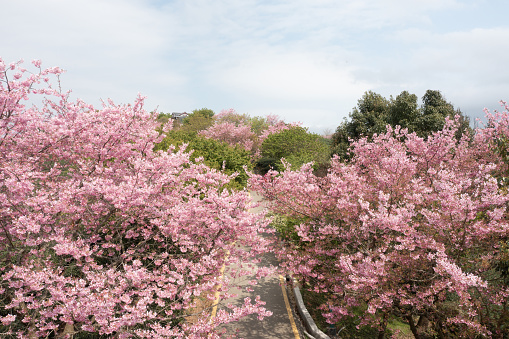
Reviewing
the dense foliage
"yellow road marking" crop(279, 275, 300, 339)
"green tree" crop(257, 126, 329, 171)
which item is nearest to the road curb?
"yellow road marking" crop(279, 275, 300, 339)

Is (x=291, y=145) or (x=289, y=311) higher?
(x=291, y=145)

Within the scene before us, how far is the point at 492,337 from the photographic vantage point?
216 inches

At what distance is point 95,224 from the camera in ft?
20.0

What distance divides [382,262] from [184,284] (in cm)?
435

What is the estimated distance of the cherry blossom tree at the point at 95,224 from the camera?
4.95 m

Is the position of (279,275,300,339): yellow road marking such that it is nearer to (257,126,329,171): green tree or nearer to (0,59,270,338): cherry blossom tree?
(0,59,270,338): cherry blossom tree

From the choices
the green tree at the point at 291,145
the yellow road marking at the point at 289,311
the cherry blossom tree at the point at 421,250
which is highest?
the green tree at the point at 291,145

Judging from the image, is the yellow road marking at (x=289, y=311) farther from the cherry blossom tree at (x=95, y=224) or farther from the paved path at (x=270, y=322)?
the cherry blossom tree at (x=95, y=224)

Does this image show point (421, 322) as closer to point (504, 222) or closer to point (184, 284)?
point (504, 222)

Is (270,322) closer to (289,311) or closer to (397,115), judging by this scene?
(289,311)

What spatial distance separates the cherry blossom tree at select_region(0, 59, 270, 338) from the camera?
495 cm

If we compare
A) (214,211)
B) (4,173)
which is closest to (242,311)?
(214,211)

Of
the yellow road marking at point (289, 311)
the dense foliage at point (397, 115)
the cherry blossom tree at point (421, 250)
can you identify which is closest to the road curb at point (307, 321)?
the yellow road marking at point (289, 311)

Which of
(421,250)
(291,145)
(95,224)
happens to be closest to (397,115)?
(291,145)
